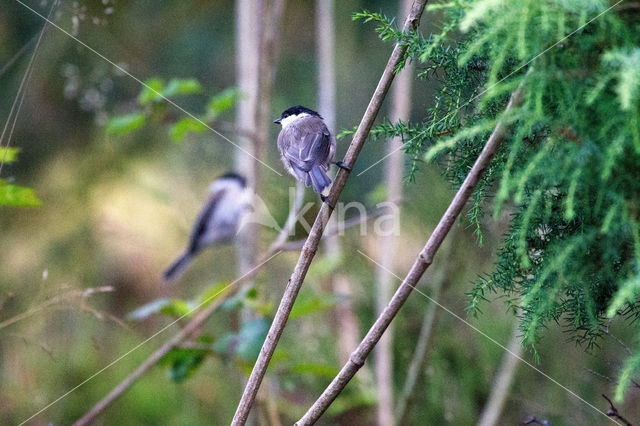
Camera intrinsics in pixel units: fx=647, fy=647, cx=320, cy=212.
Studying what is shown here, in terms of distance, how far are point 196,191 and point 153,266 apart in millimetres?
639

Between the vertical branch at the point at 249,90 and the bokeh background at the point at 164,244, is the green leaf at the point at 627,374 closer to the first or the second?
the bokeh background at the point at 164,244

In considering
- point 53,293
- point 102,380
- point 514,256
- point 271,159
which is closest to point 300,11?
point 271,159

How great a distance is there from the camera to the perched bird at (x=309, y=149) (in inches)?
89.9

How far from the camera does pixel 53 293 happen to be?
1769 mm

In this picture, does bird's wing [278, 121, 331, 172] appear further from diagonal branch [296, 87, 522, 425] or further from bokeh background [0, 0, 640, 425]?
diagonal branch [296, 87, 522, 425]

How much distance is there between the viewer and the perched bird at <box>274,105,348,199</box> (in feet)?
7.49

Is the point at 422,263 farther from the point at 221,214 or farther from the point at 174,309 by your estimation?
the point at 221,214

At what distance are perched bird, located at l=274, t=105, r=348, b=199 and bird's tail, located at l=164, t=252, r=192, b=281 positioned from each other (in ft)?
8.02

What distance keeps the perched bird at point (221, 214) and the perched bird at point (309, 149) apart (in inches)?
104

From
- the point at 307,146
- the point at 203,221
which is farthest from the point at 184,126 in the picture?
the point at 203,221

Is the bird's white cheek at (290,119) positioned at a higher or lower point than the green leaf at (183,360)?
higher

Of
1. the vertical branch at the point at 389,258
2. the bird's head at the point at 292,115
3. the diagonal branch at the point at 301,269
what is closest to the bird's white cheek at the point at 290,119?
the bird's head at the point at 292,115

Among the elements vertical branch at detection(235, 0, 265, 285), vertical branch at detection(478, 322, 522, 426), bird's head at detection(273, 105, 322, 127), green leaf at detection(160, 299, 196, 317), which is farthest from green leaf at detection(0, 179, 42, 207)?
vertical branch at detection(478, 322, 522, 426)

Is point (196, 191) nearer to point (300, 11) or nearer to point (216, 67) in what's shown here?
point (216, 67)
